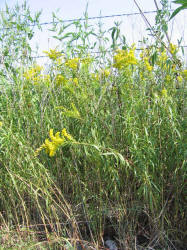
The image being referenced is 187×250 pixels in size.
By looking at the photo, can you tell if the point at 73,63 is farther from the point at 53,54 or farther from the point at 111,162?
the point at 111,162

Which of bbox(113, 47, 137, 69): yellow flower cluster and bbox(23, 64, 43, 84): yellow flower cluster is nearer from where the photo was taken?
bbox(113, 47, 137, 69): yellow flower cluster

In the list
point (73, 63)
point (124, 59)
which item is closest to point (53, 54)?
point (73, 63)

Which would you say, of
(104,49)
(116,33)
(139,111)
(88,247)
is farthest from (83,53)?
(88,247)

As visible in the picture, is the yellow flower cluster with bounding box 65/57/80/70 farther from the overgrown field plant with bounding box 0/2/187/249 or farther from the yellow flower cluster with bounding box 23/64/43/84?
the yellow flower cluster with bounding box 23/64/43/84

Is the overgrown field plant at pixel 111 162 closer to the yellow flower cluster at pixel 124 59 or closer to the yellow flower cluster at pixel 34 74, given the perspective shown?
the yellow flower cluster at pixel 124 59

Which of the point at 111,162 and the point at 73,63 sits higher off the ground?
the point at 73,63

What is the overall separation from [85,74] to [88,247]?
115 centimetres

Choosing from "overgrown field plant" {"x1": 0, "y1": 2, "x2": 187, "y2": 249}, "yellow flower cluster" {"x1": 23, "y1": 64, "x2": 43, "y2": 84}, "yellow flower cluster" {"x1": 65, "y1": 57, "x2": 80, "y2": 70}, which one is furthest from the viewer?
"yellow flower cluster" {"x1": 23, "y1": 64, "x2": 43, "y2": 84}

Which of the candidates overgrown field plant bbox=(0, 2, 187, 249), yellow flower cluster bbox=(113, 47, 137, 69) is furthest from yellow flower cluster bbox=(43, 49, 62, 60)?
yellow flower cluster bbox=(113, 47, 137, 69)

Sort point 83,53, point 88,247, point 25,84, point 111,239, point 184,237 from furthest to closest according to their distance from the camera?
point 25,84
point 83,53
point 111,239
point 184,237
point 88,247

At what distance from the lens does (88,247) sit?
174 cm

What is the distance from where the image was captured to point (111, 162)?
1.80 meters

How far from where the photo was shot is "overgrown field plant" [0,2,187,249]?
1.74 meters

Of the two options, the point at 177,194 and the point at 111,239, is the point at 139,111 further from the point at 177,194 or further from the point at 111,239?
the point at 111,239
